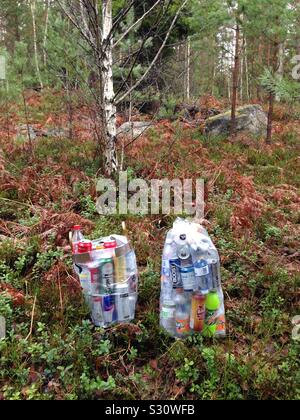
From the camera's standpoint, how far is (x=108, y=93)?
614 centimetres

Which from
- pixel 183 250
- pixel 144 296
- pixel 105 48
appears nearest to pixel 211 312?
pixel 183 250

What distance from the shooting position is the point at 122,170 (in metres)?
6.82

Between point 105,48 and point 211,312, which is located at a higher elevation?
point 105,48

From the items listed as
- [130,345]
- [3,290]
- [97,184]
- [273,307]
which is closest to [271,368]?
[273,307]

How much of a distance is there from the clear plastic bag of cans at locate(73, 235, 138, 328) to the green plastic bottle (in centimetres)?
71

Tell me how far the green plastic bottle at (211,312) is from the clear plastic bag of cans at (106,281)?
0.71 metres

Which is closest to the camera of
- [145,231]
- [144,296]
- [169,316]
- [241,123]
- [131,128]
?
[169,316]

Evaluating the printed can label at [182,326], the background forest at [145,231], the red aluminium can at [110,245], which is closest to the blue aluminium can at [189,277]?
the printed can label at [182,326]

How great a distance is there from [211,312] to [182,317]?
10.4 inches

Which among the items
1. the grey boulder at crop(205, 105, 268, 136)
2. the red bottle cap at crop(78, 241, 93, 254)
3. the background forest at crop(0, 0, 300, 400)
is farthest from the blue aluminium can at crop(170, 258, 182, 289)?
the grey boulder at crop(205, 105, 268, 136)

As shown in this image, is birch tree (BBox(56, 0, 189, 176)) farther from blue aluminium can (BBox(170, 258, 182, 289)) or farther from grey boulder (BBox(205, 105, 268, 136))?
grey boulder (BBox(205, 105, 268, 136))

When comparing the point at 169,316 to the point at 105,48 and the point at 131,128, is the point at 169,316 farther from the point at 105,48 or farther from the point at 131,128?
the point at 105,48
